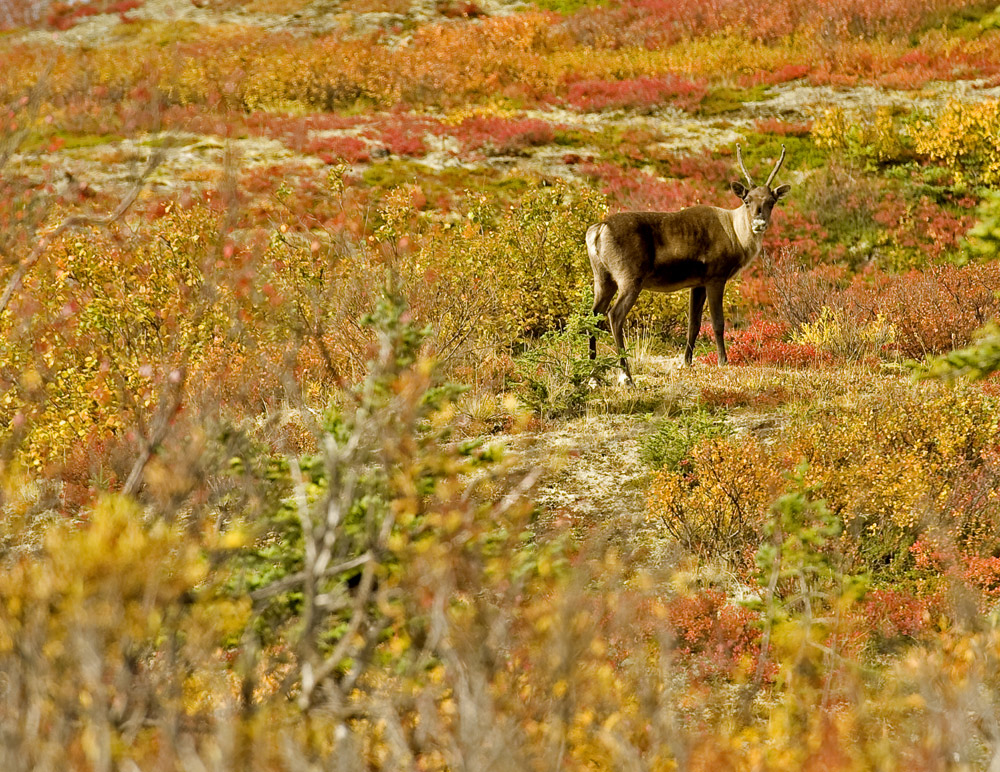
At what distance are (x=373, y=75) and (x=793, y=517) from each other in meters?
25.1


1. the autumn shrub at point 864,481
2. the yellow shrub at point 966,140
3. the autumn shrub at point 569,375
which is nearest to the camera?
the autumn shrub at point 864,481

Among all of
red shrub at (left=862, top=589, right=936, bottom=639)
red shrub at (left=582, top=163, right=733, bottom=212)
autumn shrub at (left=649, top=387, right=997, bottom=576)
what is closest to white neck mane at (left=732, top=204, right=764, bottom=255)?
autumn shrub at (left=649, top=387, right=997, bottom=576)

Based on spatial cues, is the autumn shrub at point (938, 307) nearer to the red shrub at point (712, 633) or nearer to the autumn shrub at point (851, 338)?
the autumn shrub at point (851, 338)

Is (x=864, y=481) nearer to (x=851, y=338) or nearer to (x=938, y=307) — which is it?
(x=851, y=338)

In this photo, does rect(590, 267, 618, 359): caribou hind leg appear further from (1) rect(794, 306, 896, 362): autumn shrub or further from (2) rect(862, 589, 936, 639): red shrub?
(2) rect(862, 589, 936, 639): red shrub

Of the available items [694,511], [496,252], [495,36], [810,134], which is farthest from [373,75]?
[694,511]

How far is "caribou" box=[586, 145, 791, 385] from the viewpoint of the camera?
417 inches

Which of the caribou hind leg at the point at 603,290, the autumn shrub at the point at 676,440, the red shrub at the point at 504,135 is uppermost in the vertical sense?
the red shrub at the point at 504,135

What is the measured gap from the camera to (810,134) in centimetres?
2141

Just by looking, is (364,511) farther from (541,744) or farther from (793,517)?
(793,517)

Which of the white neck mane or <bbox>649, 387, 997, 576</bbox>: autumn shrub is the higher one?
the white neck mane

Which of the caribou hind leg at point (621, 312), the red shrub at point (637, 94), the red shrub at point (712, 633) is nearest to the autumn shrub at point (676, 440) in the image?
the red shrub at point (712, 633)

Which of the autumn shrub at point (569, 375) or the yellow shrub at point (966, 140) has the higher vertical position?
the yellow shrub at point (966, 140)

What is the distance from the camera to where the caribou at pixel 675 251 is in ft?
34.8
